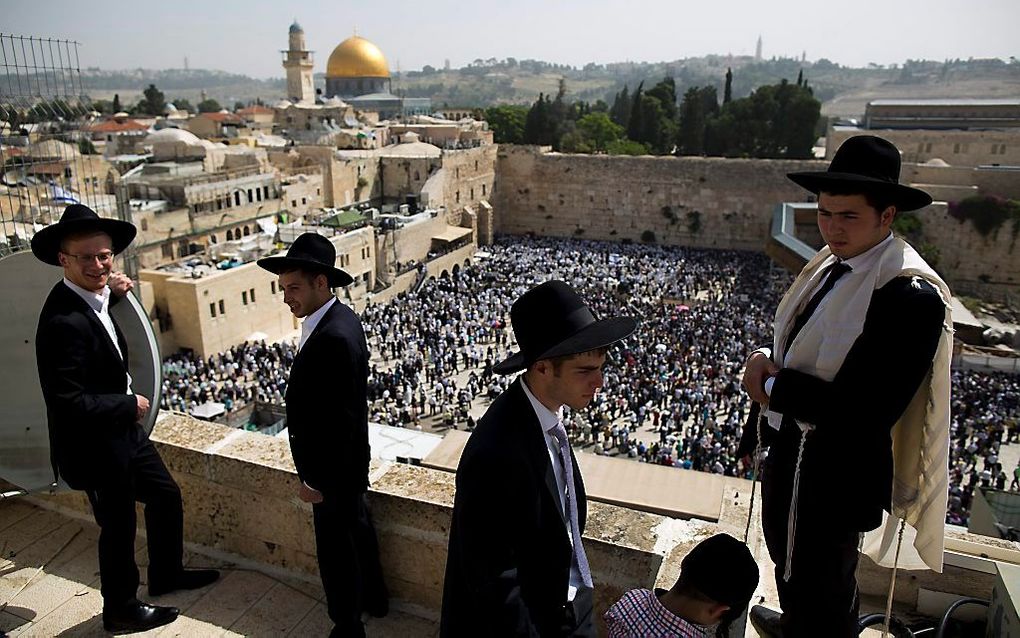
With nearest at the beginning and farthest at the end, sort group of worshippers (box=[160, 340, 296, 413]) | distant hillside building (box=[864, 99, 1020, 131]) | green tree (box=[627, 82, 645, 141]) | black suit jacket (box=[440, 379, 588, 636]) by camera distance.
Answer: black suit jacket (box=[440, 379, 588, 636]), group of worshippers (box=[160, 340, 296, 413]), distant hillside building (box=[864, 99, 1020, 131]), green tree (box=[627, 82, 645, 141])

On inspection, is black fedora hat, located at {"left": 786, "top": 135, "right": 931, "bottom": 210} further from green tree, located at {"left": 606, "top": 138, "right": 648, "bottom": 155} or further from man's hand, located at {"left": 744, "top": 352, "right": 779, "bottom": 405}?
green tree, located at {"left": 606, "top": 138, "right": 648, "bottom": 155}

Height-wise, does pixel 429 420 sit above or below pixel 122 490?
below

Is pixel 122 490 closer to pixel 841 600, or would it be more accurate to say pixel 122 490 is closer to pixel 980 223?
pixel 841 600

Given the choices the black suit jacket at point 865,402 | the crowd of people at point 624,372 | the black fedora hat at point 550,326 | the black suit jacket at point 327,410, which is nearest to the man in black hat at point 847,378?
the black suit jacket at point 865,402

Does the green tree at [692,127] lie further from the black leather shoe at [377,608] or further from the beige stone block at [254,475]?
the black leather shoe at [377,608]

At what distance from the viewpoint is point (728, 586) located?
172cm

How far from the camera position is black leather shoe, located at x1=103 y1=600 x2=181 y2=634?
2531mm

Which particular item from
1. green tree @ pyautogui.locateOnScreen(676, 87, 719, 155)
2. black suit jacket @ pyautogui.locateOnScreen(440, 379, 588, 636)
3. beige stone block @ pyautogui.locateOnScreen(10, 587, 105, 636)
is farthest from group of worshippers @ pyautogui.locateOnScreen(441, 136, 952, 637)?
green tree @ pyautogui.locateOnScreen(676, 87, 719, 155)

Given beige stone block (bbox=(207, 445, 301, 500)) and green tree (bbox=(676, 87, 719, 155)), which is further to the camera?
green tree (bbox=(676, 87, 719, 155))

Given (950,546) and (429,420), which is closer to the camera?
(950,546)

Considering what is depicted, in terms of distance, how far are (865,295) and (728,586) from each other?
2.62 ft

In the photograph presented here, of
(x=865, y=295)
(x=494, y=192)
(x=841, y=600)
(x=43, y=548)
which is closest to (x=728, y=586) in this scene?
(x=841, y=600)

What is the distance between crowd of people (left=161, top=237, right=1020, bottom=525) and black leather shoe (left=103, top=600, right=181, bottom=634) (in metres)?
7.31

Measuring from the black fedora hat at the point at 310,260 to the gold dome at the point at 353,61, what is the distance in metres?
53.2
